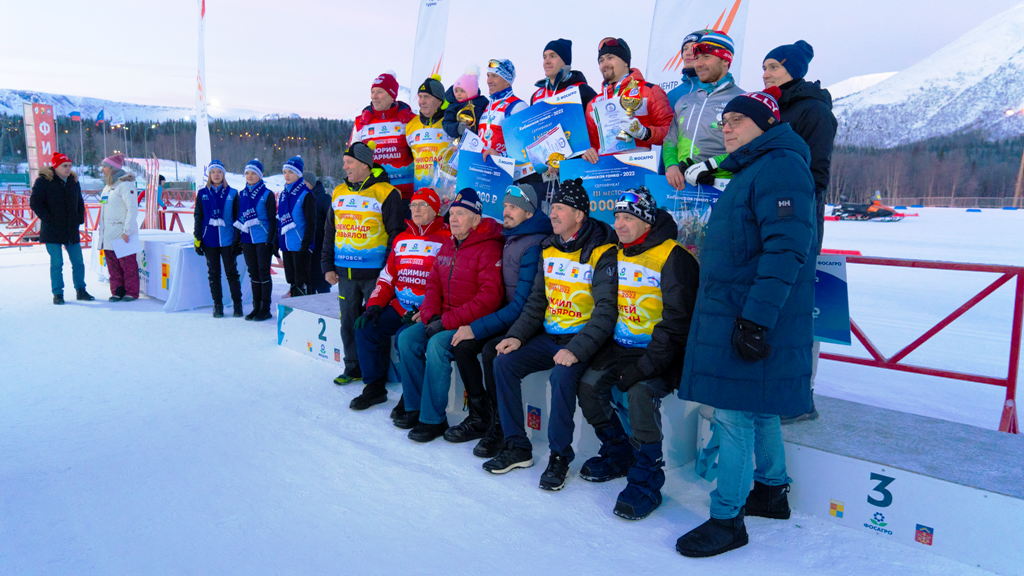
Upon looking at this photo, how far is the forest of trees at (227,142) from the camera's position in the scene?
69.2 m

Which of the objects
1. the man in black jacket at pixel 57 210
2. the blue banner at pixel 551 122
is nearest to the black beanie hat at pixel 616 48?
the blue banner at pixel 551 122

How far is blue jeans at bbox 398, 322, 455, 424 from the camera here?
331cm

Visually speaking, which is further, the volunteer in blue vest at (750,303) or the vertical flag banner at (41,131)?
the vertical flag banner at (41,131)

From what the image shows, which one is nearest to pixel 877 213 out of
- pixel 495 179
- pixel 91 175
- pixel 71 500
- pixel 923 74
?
pixel 495 179

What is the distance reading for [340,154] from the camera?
209 feet

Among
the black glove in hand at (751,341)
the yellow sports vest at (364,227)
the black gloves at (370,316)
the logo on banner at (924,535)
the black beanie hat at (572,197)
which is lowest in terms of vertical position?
the logo on banner at (924,535)

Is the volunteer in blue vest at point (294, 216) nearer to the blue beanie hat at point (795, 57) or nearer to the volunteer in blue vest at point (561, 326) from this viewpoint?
the volunteer in blue vest at point (561, 326)

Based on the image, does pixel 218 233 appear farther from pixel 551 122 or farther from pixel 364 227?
pixel 551 122

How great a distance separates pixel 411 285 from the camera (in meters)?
3.79

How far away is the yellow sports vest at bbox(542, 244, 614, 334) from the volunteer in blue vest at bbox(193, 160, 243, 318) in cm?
466

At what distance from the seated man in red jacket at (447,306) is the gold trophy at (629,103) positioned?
0.94m

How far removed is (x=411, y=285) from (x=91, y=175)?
76547 mm

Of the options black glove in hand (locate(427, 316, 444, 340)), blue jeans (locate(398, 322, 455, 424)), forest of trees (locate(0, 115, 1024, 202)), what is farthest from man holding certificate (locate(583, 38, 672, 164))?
forest of trees (locate(0, 115, 1024, 202))

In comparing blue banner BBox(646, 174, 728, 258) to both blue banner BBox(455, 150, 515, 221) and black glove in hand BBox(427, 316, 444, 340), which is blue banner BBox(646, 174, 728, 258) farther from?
black glove in hand BBox(427, 316, 444, 340)
